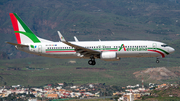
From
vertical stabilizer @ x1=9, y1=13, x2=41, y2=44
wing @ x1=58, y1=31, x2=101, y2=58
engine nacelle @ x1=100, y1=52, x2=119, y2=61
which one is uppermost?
A: vertical stabilizer @ x1=9, y1=13, x2=41, y2=44

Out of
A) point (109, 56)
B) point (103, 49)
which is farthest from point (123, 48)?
point (103, 49)

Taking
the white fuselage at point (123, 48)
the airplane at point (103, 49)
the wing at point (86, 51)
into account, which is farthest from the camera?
the white fuselage at point (123, 48)

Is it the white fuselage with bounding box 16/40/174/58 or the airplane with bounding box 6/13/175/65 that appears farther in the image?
the white fuselage with bounding box 16/40/174/58

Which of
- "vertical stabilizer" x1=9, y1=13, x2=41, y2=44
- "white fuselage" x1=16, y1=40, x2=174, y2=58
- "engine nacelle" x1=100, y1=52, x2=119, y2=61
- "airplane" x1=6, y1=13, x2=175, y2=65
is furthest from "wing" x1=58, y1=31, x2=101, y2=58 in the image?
"vertical stabilizer" x1=9, y1=13, x2=41, y2=44

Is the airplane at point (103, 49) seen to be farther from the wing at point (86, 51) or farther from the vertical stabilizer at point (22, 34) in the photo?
the vertical stabilizer at point (22, 34)

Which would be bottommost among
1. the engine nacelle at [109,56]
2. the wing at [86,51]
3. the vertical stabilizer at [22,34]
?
the engine nacelle at [109,56]

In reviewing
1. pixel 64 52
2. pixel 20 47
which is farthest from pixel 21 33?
pixel 64 52

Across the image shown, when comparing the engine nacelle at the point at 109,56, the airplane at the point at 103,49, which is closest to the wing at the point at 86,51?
the airplane at the point at 103,49

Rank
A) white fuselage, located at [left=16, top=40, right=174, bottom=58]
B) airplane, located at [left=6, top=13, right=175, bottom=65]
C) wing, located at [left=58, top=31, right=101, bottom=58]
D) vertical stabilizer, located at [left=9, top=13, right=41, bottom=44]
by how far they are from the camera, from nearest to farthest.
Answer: wing, located at [left=58, top=31, right=101, bottom=58] → airplane, located at [left=6, top=13, right=175, bottom=65] → white fuselage, located at [left=16, top=40, right=174, bottom=58] → vertical stabilizer, located at [left=9, top=13, right=41, bottom=44]

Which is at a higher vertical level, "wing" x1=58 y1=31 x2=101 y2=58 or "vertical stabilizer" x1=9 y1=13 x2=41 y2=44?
"vertical stabilizer" x1=9 y1=13 x2=41 y2=44

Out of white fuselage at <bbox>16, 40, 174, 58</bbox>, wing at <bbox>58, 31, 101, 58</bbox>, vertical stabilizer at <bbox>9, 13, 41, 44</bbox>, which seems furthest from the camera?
vertical stabilizer at <bbox>9, 13, 41, 44</bbox>

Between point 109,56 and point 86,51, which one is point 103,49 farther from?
point 86,51

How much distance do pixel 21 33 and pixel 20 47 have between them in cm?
395

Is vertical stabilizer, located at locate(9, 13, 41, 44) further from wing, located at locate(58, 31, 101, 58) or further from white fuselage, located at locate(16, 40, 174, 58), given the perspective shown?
wing, located at locate(58, 31, 101, 58)
